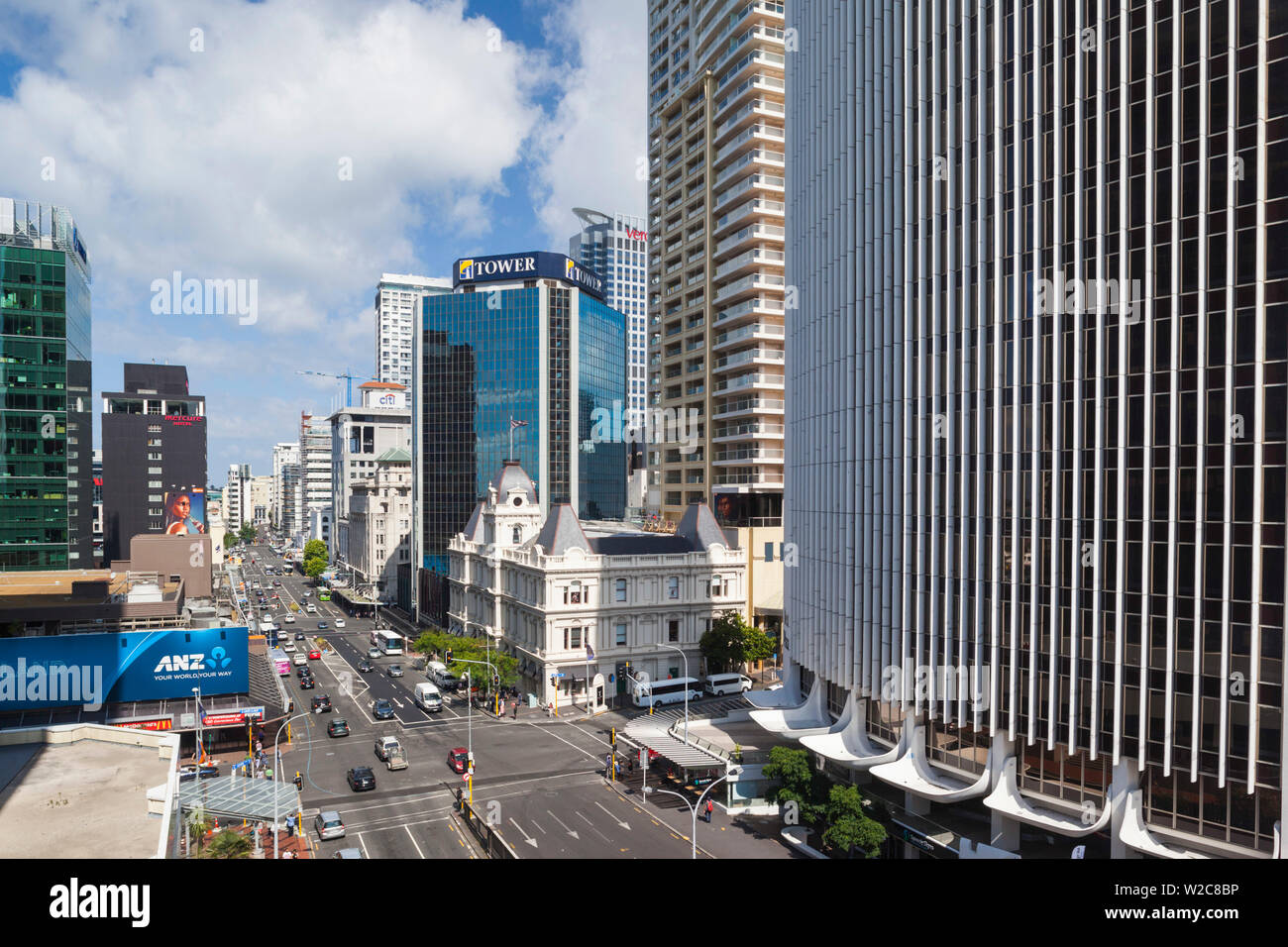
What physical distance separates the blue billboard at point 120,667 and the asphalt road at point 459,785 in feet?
28.5

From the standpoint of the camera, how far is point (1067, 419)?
115 ft

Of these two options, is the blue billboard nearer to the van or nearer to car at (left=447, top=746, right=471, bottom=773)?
the van

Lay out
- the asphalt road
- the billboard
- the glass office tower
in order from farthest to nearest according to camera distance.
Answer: the billboard
the glass office tower
the asphalt road

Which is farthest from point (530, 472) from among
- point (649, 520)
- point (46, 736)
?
point (46, 736)

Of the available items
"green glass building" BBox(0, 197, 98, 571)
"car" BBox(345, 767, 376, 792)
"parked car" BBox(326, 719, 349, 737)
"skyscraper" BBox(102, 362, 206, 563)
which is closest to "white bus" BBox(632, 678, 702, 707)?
"parked car" BBox(326, 719, 349, 737)

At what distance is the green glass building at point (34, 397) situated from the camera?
88.2 metres

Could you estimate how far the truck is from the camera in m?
58.8

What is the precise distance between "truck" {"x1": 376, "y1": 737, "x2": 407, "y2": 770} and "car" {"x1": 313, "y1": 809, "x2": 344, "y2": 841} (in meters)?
10.4

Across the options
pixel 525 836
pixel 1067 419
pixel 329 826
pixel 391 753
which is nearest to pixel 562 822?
pixel 525 836

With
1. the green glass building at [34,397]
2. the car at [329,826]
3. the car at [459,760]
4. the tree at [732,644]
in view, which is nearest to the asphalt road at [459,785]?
the car at [329,826]

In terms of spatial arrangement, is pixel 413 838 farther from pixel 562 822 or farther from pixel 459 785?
pixel 459 785

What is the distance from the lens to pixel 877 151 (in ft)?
148

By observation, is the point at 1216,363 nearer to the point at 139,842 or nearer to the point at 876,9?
the point at 876,9
